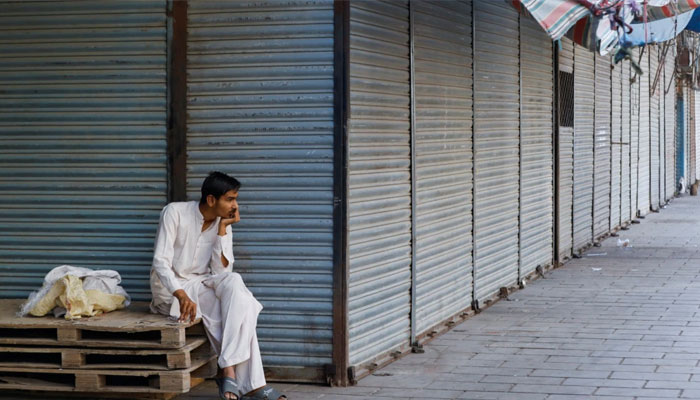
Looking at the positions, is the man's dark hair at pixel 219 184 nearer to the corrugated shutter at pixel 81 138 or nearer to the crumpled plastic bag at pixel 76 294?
the corrugated shutter at pixel 81 138

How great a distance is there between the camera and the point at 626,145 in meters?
19.5

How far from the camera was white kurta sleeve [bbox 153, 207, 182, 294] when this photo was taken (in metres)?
6.67

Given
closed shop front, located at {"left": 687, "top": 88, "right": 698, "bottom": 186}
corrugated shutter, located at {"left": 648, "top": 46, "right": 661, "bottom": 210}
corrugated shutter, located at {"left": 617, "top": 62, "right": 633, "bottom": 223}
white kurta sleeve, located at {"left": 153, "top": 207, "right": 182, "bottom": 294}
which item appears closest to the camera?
white kurta sleeve, located at {"left": 153, "top": 207, "right": 182, "bottom": 294}

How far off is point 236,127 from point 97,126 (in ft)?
3.36

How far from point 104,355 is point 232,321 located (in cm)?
85

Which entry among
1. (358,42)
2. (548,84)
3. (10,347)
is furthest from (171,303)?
(548,84)

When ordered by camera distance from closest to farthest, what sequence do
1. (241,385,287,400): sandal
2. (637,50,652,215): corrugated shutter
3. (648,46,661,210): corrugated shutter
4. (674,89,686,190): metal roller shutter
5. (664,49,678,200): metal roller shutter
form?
(241,385,287,400): sandal, (637,50,652,215): corrugated shutter, (648,46,661,210): corrugated shutter, (664,49,678,200): metal roller shutter, (674,89,686,190): metal roller shutter

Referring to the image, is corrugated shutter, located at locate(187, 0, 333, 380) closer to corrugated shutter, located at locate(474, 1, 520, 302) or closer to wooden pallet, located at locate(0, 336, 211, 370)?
wooden pallet, located at locate(0, 336, 211, 370)

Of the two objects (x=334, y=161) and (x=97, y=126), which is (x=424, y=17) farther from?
(x=97, y=126)

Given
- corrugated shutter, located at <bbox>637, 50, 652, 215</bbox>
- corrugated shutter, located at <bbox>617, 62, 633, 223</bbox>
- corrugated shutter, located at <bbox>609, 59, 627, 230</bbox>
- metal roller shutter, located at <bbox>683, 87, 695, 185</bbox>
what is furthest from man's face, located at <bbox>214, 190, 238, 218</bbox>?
metal roller shutter, located at <bbox>683, 87, 695, 185</bbox>

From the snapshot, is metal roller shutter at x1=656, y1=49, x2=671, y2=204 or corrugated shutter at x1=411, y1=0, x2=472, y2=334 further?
metal roller shutter at x1=656, y1=49, x2=671, y2=204

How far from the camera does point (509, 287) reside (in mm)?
11531

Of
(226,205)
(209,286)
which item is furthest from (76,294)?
(226,205)

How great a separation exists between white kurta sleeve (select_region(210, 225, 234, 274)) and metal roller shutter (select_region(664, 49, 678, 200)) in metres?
21.0
